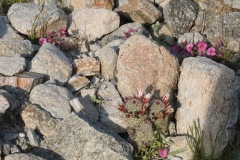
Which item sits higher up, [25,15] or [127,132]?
[25,15]

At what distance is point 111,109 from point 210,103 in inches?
60.3

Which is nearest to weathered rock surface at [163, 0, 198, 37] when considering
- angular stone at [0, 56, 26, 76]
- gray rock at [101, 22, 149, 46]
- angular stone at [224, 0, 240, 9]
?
gray rock at [101, 22, 149, 46]

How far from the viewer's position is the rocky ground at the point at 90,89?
5.99 meters

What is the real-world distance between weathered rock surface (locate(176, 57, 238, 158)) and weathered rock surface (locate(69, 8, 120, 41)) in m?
2.76

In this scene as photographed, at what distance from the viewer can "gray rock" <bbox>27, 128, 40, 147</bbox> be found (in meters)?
6.08

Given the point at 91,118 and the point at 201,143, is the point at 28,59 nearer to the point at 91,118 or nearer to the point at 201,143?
the point at 91,118

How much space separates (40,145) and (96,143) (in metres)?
0.82

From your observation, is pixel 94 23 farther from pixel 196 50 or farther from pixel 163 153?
pixel 163 153

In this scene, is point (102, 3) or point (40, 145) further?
point (102, 3)

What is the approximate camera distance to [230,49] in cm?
921

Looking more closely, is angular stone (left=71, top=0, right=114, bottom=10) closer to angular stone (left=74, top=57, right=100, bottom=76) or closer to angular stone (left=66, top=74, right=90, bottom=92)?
angular stone (left=74, top=57, right=100, bottom=76)

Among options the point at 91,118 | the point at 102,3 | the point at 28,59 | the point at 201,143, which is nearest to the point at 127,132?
the point at 91,118

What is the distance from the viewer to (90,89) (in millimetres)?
7215

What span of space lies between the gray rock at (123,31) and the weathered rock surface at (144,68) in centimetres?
167
